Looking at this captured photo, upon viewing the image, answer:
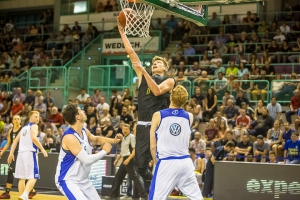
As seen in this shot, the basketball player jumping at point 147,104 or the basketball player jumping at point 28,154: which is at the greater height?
the basketball player jumping at point 147,104

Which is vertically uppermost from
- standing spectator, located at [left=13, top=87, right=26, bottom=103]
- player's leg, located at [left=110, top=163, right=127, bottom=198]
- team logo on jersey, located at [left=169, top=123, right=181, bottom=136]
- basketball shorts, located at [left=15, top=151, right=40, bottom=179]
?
team logo on jersey, located at [left=169, top=123, right=181, bottom=136]

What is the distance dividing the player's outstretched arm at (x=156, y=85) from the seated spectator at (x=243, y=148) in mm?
7517

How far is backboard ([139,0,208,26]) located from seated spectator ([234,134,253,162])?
6.38 meters

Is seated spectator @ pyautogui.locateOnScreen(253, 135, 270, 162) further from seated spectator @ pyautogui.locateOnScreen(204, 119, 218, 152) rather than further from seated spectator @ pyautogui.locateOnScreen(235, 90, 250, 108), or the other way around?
seated spectator @ pyautogui.locateOnScreen(235, 90, 250, 108)

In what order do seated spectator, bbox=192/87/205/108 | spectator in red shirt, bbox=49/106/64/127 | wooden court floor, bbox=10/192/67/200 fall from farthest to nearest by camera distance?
1. spectator in red shirt, bbox=49/106/64/127
2. seated spectator, bbox=192/87/205/108
3. wooden court floor, bbox=10/192/67/200

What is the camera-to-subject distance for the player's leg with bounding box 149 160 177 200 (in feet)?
24.7

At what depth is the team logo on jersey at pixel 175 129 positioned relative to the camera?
7.66 meters

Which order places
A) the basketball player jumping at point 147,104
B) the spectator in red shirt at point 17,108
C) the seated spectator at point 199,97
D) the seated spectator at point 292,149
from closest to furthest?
the basketball player jumping at point 147,104 → the seated spectator at point 292,149 → the seated spectator at point 199,97 → the spectator in red shirt at point 17,108

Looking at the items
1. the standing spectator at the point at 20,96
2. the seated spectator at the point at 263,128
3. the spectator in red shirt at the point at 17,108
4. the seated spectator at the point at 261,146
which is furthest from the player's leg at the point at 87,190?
the standing spectator at the point at 20,96

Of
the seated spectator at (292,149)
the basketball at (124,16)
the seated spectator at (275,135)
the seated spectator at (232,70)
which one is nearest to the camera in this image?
the basketball at (124,16)

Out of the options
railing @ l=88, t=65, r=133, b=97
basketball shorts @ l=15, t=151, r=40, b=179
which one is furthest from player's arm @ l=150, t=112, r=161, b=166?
railing @ l=88, t=65, r=133, b=97

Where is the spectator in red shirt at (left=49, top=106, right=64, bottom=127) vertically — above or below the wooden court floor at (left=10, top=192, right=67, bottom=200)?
above

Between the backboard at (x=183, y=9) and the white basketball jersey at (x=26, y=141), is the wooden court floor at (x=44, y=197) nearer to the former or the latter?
the white basketball jersey at (x=26, y=141)

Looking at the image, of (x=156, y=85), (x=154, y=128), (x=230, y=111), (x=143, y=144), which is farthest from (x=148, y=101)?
(x=230, y=111)
